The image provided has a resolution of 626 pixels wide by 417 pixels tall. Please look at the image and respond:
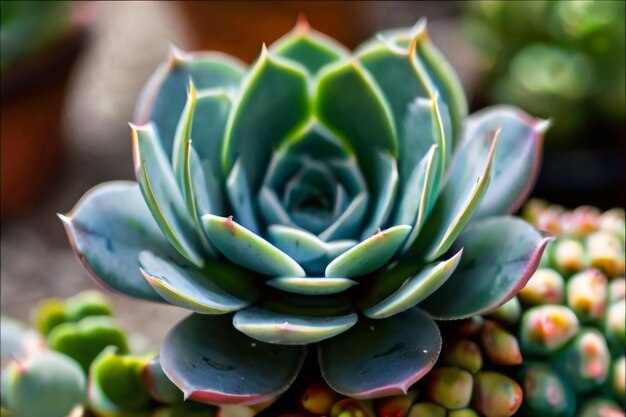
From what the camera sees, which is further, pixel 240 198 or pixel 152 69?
pixel 152 69

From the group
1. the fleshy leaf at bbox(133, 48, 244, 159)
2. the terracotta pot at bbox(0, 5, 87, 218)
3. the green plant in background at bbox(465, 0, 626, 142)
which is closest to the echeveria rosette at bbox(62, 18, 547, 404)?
the fleshy leaf at bbox(133, 48, 244, 159)

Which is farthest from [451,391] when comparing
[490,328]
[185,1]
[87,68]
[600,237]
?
[87,68]

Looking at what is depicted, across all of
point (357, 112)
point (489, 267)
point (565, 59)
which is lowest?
point (565, 59)

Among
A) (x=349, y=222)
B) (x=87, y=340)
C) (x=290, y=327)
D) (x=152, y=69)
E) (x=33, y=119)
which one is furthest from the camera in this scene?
(x=152, y=69)

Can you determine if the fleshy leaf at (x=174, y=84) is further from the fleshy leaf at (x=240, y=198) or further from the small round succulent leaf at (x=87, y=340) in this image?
the small round succulent leaf at (x=87, y=340)

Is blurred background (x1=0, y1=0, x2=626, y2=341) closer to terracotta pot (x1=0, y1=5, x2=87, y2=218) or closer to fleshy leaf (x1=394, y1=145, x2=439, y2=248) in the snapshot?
terracotta pot (x1=0, y1=5, x2=87, y2=218)

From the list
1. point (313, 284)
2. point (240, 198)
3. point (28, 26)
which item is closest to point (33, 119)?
point (28, 26)

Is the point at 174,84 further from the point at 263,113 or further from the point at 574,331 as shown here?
the point at 574,331
